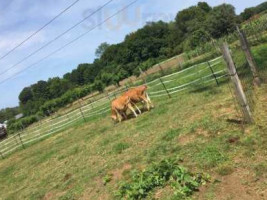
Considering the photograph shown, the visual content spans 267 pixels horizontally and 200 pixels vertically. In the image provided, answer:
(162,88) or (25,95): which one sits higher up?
(25,95)

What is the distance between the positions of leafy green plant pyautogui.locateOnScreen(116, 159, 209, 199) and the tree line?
1950 inches

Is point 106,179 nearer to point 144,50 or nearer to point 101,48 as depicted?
point 144,50

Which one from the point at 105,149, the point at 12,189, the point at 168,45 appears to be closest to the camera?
the point at 105,149

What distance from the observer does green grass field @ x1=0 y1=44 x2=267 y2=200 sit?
633 cm

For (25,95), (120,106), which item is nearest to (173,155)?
(120,106)

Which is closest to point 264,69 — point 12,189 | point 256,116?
point 256,116

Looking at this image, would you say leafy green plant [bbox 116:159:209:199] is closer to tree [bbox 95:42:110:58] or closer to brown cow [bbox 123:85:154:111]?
brown cow [bbox 123:85:154:111]

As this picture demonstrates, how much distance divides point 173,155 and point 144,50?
81.7 m

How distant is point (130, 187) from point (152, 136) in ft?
12.3

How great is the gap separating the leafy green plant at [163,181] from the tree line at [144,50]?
4954 cm

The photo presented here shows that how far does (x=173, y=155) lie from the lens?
26.8 feet

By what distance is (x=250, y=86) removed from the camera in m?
11.1

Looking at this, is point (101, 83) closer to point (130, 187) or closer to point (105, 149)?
point (105, 149)

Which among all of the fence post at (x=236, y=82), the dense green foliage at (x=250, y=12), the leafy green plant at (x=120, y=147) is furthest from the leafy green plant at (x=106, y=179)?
the dense green foliage at (x=250, y=12)
